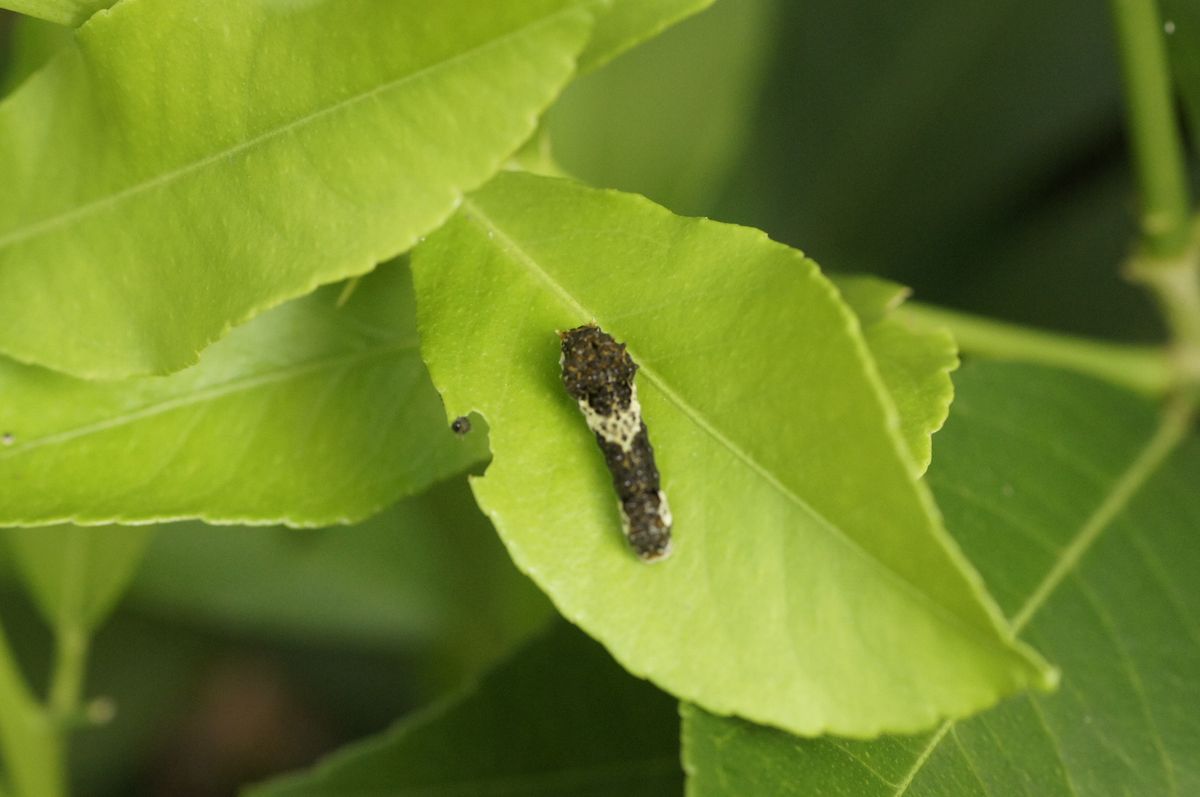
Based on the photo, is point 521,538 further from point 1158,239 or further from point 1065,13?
point 1065,13

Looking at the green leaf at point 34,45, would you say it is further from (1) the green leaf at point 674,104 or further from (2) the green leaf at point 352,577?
(2) the green leaf at point 352,577

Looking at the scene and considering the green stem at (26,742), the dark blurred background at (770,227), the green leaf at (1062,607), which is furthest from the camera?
the dark blurred background at (770,227)

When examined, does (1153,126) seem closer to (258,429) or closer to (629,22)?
(629,22)

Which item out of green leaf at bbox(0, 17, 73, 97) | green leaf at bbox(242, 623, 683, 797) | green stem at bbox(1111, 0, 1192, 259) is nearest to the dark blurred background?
green leaf at bbox(242, 623, 683, 797)

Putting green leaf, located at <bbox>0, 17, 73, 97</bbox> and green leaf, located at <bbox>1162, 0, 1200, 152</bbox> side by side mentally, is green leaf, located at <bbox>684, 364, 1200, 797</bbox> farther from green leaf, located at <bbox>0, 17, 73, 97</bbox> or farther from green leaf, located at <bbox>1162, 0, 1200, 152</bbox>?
green leaf, located at <bbox>0, 17, 73, 97</bbox>

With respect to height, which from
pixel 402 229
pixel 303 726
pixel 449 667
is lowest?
pixel 303 726

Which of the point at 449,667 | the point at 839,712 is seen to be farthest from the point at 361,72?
the point at 449,667

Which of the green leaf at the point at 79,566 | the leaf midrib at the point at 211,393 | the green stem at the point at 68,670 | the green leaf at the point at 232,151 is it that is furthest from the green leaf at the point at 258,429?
the green stem at the point at 68,670
